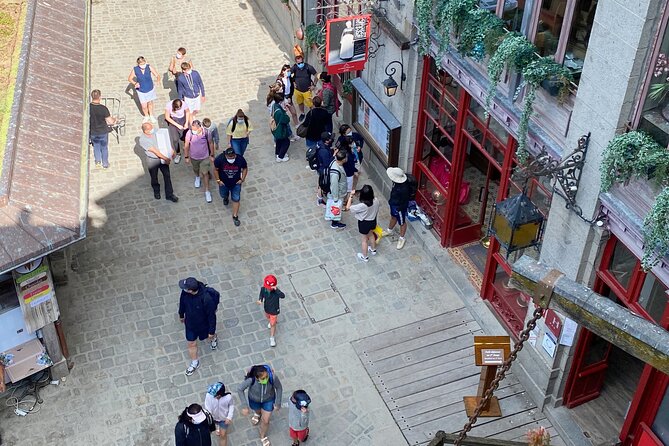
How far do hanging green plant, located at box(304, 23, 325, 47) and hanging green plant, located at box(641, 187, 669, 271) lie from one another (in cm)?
992

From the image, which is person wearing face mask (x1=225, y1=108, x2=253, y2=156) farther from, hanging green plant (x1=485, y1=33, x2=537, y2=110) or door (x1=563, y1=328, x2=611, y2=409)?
door (x1=563, y1=328, x2=611, y2=409)

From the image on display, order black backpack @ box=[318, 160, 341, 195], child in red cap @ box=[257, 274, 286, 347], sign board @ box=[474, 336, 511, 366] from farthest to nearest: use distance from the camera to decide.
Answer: black backpack @ box=[318, 160, 341, 195] → child in red cap @ box=[257, 274, 286, 347] → sign board @ box=[474, 336, 511, 366]

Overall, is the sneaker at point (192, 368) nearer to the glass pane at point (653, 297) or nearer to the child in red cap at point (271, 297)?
the child in red cap at point (271, 297)

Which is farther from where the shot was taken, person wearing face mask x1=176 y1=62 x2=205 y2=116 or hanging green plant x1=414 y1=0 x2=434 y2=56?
person wearing face mask x1=176 y1=62 x2=205 y2=116

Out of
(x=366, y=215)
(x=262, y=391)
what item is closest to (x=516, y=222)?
(x=262, y=391)

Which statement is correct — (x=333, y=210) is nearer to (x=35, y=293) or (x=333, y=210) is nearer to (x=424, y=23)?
(x=424, y=23)

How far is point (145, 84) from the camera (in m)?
17.7

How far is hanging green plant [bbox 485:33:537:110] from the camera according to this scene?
1031 cm

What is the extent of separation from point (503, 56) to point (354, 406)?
17.9 feet

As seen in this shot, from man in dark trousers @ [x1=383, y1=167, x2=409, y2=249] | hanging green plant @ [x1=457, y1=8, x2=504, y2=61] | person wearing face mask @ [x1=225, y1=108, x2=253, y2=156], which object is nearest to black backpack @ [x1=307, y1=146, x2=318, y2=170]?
person wearing face mask @ [x1=225, y1=108, x2=253, y2=156]

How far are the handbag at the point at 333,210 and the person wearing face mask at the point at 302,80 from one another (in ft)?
11.3

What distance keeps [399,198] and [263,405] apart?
193 inches

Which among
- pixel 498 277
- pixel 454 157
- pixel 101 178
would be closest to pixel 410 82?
pixel 454 157

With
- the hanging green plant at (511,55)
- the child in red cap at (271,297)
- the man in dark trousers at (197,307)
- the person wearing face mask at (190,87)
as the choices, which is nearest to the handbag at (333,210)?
the child in red cap at (271,297)
